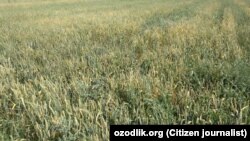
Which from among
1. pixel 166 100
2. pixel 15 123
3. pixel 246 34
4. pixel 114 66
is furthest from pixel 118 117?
pixel 246 34

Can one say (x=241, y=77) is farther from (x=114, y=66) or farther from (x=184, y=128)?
(x=114, y=66)

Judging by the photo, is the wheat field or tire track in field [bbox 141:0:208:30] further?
tire track in field [bbox 141:0:208:30]

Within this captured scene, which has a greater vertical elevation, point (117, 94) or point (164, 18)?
point (164, 18)

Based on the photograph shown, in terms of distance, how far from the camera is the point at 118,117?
3.25 meters

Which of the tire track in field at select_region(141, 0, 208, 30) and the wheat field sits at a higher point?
the tire track in field at select_region(141, 0, 208, 30)

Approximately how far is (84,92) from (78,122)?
824mm

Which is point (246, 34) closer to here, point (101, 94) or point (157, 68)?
point (157, 68)

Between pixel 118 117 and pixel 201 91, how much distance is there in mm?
1237

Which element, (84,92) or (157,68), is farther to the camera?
(157,68)

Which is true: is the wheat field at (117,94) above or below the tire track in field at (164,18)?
below

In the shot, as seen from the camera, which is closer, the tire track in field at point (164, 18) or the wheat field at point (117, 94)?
the wheat field at point (117, 94)

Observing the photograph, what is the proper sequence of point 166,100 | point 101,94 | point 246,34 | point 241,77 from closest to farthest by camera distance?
point 166,100, point 101,94, point 241,77, point 246,34

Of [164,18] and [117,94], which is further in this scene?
[164,18]

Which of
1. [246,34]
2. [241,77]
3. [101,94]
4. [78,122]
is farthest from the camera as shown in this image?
[246,34]
